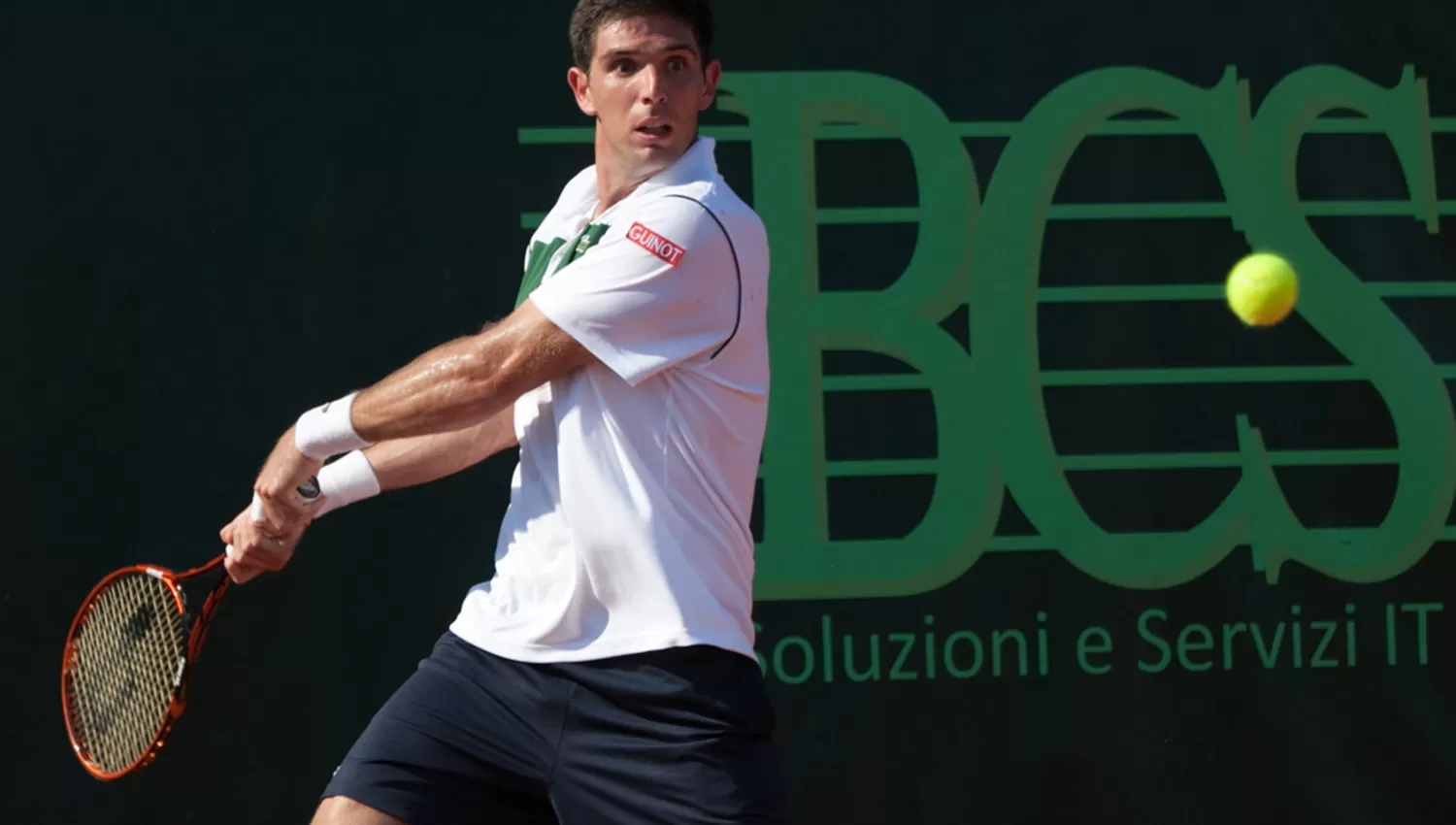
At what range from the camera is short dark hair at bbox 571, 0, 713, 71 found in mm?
2320

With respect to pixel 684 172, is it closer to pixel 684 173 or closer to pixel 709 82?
pixel 684 173

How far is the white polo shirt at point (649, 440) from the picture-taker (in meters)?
2.13

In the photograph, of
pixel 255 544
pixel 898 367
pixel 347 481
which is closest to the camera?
pixel 255 544

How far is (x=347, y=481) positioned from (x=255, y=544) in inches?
7.5

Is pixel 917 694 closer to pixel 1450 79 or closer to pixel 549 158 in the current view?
pixel 549 158

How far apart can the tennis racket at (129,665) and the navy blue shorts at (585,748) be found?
52cm

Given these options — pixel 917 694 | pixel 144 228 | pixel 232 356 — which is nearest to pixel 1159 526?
pixel 917 694

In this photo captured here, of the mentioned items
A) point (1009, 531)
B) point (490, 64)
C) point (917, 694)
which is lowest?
point (917, 694)

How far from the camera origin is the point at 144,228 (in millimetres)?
3469

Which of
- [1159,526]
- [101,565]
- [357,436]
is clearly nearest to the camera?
[357,436]

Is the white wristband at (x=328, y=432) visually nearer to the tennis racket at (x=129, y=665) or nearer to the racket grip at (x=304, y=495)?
the racket grip at (x=304, y=495)

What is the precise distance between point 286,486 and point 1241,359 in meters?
2.24

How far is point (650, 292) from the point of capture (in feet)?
6.99

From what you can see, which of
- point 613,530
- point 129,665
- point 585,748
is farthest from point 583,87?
point 129,665
